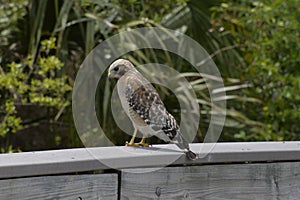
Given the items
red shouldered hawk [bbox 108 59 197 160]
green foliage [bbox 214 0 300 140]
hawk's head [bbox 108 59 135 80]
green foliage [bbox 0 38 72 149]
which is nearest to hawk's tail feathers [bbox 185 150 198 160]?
red shouldered hawk [bbox 108 59 197 160]

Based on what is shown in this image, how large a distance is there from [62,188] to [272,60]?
9.58 ft

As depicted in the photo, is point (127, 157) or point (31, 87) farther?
point (31, 87)

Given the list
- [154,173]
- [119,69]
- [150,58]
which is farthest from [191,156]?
[150,58]

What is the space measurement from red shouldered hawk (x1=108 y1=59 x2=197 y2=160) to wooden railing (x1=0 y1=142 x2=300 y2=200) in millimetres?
114

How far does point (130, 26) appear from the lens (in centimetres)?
423

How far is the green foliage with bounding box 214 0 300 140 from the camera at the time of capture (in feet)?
13.2

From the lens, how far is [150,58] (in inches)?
170

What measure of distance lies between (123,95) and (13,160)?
0.71 meters

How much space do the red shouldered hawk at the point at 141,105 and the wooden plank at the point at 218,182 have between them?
0.86 feet

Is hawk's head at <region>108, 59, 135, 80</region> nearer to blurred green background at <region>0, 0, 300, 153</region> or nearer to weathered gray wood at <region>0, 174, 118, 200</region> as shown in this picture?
weathered gray wood at <region>0, 174, 118, 200</region>

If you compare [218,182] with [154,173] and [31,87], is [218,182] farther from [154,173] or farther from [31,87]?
[31,87]

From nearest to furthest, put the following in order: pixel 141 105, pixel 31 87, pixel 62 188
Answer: pixel 62 188
pixel 141 105
pixel 31 87

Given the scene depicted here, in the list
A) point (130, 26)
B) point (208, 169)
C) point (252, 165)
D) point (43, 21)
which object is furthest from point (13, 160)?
point (43, 21)

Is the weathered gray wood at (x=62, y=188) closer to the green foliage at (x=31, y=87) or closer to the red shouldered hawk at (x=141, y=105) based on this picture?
the red shouldered hawk at (x=141, y=105)
